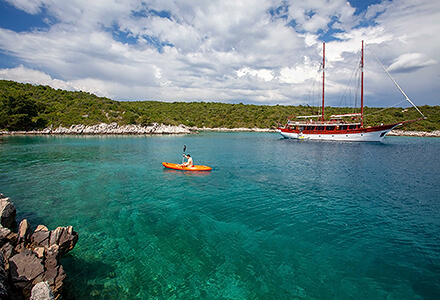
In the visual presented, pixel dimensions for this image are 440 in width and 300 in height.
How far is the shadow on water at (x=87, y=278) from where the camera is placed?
7.05m

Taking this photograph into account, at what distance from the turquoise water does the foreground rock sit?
2.85ft

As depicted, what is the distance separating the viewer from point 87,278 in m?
7.73

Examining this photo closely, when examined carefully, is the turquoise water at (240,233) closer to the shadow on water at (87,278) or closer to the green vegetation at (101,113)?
the shadow on water at (87,278)

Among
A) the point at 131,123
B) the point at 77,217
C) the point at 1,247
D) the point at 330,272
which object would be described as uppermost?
the point at 131,123

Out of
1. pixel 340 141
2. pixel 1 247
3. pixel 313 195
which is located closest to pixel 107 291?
pixel 1 247

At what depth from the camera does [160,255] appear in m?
9.24

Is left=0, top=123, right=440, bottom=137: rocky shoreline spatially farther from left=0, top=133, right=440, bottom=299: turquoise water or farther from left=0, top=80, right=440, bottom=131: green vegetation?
left=0, top=133, right=440, bottom=299: turquoise water

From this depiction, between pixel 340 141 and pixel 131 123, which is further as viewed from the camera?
pixel 131 123

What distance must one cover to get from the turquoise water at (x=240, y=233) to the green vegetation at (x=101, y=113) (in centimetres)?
6950

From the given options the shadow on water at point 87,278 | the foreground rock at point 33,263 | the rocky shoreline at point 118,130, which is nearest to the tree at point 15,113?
the rocky shoreline at point 118,130

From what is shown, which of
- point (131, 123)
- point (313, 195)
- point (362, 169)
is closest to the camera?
point (313, 195)

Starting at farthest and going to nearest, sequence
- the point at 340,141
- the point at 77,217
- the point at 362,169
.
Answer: the point at 340,141 < the point at 362,169 < the point at 77,217

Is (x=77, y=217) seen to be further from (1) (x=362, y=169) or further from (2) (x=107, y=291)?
(1) (x=362, y=169)

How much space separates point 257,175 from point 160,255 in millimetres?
15107
